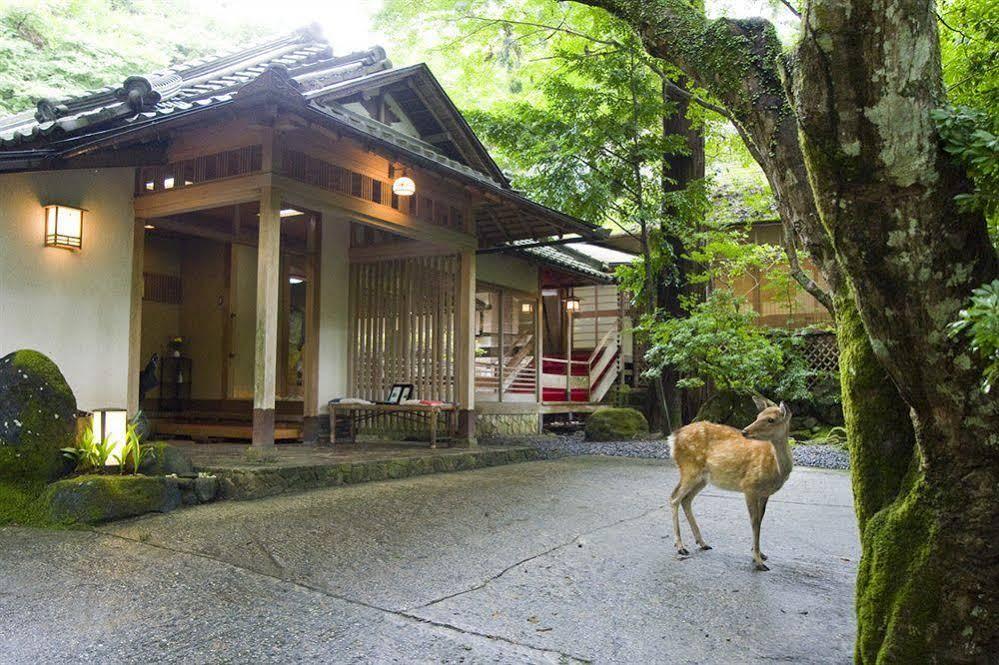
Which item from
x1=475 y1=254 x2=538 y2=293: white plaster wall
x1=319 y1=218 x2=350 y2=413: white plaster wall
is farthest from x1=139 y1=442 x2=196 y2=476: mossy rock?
x1=475 y1=254 x2=538 y2=293: white plaster wall

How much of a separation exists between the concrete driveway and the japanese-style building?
109 inches

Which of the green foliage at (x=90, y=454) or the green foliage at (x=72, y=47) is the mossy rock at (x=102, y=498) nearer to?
the green foliage at (x=90, y=454)

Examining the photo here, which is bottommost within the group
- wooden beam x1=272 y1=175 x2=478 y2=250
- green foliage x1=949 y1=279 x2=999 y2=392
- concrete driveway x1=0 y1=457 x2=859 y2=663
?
concrete driveway x1=0 y1=457 x2=859 y2=663

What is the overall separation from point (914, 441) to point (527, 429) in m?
12.8

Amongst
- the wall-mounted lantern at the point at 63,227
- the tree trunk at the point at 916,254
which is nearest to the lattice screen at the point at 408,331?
the wall-mounted lantern at the point at 63,227

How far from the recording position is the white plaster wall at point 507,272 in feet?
45.9

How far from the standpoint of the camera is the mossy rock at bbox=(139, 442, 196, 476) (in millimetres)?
6047

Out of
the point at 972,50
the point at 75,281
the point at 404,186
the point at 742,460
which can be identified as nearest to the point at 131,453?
the point at 75,281

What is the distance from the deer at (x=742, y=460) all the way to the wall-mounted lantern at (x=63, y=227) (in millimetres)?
6713

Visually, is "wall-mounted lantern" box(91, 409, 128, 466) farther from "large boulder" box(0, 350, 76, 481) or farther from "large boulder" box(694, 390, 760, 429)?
"large boulder" box(694, 390, 760, 429)

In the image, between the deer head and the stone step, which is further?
the stone step

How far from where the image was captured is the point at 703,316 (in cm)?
1205

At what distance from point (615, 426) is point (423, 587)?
33.8ft

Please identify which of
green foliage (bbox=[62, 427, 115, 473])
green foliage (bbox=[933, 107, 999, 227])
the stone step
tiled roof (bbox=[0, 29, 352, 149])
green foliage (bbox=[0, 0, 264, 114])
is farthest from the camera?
green foliage (bbox=[0, 0, 264, 114])
